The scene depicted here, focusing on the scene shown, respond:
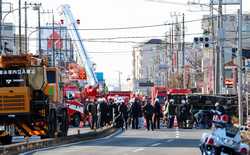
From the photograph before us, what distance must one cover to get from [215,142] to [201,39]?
3806 cm

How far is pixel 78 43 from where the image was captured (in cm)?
6188

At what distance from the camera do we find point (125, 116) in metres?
44.0

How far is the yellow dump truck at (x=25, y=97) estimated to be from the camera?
100.0 ft

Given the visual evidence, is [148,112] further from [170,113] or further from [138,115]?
A: [170,113]

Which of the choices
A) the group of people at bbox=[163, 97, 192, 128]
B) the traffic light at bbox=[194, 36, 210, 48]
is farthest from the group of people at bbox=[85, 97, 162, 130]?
the traffic light at bbox=[194, 36, 210, 48]

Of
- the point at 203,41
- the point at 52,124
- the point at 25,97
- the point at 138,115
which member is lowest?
the point at 138,115

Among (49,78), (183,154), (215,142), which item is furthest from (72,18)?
(215,142)

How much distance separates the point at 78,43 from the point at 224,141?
147 ft

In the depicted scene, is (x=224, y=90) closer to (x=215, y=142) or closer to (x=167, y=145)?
(x=167, y=145)

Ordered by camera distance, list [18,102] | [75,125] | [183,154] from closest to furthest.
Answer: [183,154] < [18,102] < [75,125]

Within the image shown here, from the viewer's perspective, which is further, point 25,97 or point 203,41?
point 203,41

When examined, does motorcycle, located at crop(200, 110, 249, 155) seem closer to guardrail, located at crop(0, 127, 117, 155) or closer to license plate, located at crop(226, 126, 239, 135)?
license plate, located at crop(226, 126, 239, 135)

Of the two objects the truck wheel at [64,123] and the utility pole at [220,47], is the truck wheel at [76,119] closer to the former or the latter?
the utility pole at [220,47]

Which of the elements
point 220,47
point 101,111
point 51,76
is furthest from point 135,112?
point 220,47
